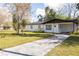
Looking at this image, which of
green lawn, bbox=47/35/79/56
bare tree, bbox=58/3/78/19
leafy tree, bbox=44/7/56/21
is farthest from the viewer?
leafy tree, bbox=44/7/56/21

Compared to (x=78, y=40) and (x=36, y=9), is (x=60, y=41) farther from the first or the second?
(x=36, y=9)

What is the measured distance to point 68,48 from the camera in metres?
4.37

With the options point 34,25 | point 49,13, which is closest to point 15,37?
point 34,25

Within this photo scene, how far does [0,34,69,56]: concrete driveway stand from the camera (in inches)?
161

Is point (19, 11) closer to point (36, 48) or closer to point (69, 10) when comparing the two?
point (36, 48)

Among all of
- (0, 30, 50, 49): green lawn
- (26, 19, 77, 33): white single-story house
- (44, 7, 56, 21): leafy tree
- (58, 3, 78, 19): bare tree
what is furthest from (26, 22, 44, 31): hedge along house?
(58, 3, 78, 19): bare tree

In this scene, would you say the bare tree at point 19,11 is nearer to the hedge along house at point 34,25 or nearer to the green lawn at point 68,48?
the hedge along house at point 34,25

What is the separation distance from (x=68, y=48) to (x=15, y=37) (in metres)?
1.56

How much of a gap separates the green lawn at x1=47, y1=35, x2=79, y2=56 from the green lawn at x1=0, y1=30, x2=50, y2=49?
0.65m

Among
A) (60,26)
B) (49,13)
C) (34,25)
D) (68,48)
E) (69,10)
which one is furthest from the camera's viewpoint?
(60,26)

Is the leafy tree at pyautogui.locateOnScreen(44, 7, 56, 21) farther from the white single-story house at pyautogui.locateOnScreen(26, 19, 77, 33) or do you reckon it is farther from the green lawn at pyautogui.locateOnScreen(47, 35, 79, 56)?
the green lawn at pyautogui.locateOnScreen(47, 35, 79, 56)

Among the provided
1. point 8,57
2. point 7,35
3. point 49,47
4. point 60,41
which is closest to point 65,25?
point 60,41

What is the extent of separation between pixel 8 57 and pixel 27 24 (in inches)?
49.3

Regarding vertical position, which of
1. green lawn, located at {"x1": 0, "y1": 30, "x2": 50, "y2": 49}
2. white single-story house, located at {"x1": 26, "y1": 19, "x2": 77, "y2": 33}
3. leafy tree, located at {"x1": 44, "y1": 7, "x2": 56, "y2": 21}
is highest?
leafy tree, located at {"x1": 44, "y1": 7, "x2": 56, "y2": 21}
